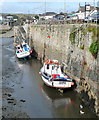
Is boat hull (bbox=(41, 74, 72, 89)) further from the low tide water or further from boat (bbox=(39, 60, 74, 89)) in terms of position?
the low tide water

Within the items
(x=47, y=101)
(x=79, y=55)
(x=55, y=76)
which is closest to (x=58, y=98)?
(x=47, y=101)

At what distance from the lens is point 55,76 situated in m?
18.7

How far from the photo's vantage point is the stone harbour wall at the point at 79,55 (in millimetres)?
14516

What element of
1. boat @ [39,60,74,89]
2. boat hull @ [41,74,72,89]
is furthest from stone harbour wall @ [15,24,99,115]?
boat hull @ [41,74,72,89]

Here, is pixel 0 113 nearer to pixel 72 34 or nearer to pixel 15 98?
pixel 15 98

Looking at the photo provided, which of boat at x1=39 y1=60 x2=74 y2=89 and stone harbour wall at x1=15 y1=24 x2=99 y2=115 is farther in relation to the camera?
boat at x1=39 y1=60 x2=74 y2=89

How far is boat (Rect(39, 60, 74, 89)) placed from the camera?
17172 millimetres

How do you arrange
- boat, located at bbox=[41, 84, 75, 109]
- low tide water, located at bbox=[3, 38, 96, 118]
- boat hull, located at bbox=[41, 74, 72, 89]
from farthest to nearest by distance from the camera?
boat hull, located at bbox=[41, 74, 72, 89], boat, located at bbox=[41, 84, 75, 109], low tide water, located at bbox=[3, 38, 96, 118]

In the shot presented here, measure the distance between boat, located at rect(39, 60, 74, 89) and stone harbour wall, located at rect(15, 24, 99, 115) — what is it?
0.68 metres

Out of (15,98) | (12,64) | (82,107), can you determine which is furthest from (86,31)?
(12,64)

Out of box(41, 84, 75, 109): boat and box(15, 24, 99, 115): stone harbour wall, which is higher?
box(15, 24, 99, 115): stone harbour wall

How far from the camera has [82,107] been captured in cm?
1484

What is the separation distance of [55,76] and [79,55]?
2965 millimetres

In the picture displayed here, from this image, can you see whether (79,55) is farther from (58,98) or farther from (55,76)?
(58,98)
